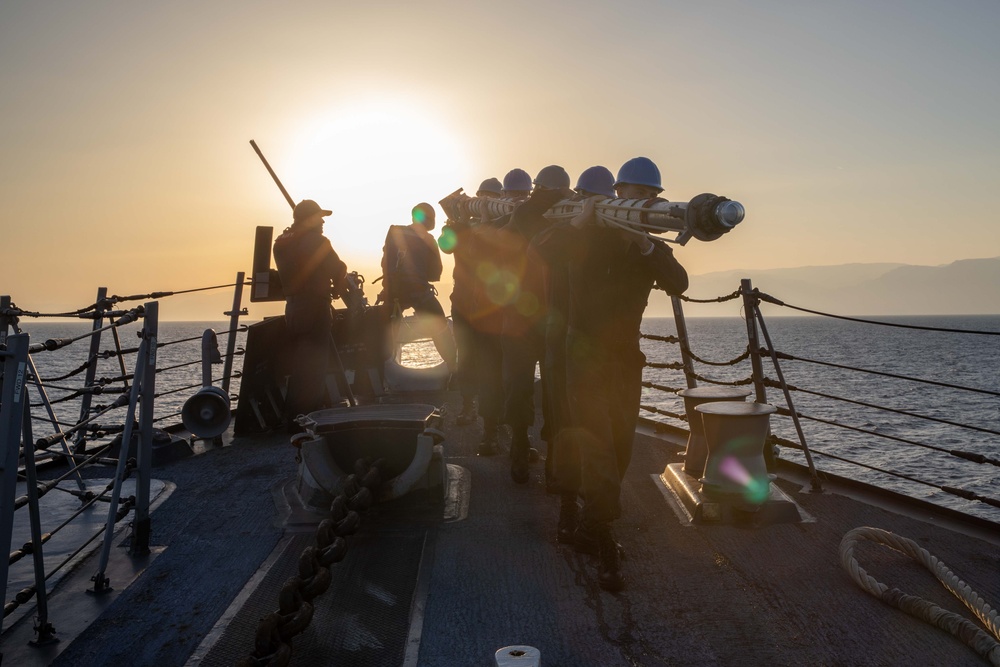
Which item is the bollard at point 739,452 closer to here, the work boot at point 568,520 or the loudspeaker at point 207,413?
the work boot at point 568,520

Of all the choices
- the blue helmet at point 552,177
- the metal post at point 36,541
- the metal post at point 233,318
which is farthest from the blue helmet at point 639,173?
the metal post at point 233,318

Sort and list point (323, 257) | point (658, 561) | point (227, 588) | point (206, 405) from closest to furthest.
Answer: point (227, 588) → point (658, 561) → point (206, 405) → point (323, 257)

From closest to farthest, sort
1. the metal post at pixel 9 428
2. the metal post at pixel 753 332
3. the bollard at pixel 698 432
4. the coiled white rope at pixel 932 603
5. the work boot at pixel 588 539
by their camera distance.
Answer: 1. the metal post at pixel 9 428
2. the coiled white rope at pixel 932 603
3. the work boot at pixel 588 539
4. the bollard at pixel 698 432
5. the metal post at pixel 753 332

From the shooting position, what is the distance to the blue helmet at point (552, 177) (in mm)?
4984

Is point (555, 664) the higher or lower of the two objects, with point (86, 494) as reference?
higher

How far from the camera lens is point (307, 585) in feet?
10.4

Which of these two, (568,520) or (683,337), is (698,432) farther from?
(683,337)

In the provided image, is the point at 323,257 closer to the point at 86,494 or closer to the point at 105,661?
the point at 86,494

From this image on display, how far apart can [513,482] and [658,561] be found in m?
1.73

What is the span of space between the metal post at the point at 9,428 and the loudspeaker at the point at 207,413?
444cm

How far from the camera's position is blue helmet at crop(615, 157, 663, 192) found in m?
4.30

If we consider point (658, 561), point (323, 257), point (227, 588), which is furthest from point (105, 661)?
point (323, 257)

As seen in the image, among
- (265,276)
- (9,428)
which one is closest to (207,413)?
(265,276)

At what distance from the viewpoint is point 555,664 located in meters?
2.98
